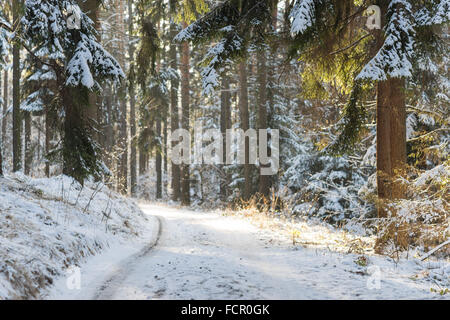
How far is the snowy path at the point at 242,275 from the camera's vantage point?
4.06 metres

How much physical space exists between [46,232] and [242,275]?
326cm

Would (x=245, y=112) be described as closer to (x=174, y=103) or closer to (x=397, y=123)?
(x=174, y=103)

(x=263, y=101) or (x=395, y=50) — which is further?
(x=263, y=101)

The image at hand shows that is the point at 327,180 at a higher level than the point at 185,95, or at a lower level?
lower

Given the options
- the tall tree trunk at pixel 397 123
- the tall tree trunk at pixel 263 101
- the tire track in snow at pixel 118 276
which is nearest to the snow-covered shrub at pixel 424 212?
the tall tree trunk at pixel 397 123

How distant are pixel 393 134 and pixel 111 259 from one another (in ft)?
20.1

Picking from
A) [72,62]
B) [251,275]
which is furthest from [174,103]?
[251,275]

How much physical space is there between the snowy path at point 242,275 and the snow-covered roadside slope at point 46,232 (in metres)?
0.33

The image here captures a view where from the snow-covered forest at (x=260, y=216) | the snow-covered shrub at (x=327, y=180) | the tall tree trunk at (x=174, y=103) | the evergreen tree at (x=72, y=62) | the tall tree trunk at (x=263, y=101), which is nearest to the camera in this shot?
the snow-covered forest at (x=260, y=216)

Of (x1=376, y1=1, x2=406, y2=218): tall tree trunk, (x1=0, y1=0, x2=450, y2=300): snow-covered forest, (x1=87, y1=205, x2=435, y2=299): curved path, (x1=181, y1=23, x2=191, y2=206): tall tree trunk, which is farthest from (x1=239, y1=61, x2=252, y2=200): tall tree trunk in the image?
(x1=376, y1=1, x2=406, y2=218): tall tree trunk

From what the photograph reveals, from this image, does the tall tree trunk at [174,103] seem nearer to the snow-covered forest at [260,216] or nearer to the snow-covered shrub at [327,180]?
the snow-covered shrub at [327,180]

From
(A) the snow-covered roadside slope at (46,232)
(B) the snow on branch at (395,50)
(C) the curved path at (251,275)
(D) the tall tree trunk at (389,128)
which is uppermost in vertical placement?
(B) the snow on branch at (395,50)

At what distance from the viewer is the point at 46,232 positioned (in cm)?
531

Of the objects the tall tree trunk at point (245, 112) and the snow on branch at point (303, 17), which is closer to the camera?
the snow on branch at point (303, 17)
